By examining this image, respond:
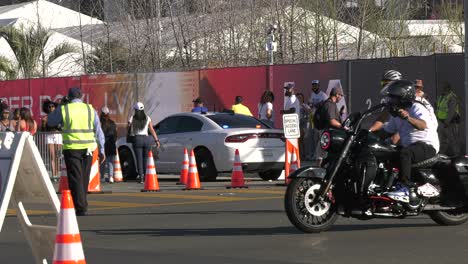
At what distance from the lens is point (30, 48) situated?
39781 millimetres

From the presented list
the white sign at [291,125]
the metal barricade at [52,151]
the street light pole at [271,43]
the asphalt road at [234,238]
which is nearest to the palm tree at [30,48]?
the street light pole at [271,43]

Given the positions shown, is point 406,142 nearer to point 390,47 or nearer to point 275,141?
point 275,141

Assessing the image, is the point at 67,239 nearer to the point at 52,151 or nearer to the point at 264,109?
the point at 52,151

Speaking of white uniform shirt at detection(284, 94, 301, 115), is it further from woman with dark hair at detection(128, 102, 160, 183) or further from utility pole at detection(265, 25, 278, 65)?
woman with dark hair at detection(128, 102, 160, 183)

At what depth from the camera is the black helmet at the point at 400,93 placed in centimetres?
1213

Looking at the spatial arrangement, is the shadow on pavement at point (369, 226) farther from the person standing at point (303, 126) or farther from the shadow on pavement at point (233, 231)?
the person standing at point (303, 126)

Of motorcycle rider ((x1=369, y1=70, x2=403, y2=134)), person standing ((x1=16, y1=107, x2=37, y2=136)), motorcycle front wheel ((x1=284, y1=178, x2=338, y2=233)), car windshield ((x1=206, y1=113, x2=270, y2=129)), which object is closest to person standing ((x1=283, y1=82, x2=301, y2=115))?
car windshield ((x1=206, y1=113, x2=270, y2=129))

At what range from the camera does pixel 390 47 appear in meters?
36.7

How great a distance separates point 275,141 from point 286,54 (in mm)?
13562

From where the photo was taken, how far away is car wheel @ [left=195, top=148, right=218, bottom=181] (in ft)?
72.9

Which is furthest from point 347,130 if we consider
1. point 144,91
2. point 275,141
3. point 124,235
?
point 144,91

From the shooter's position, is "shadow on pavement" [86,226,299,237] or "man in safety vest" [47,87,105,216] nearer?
"shadow on pavement" [86,226,299,237]

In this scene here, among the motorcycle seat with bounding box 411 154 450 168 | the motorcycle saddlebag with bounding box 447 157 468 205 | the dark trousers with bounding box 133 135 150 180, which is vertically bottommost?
the dark trousers with bounding box 133 135 150 180

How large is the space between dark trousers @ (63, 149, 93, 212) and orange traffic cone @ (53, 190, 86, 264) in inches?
273
